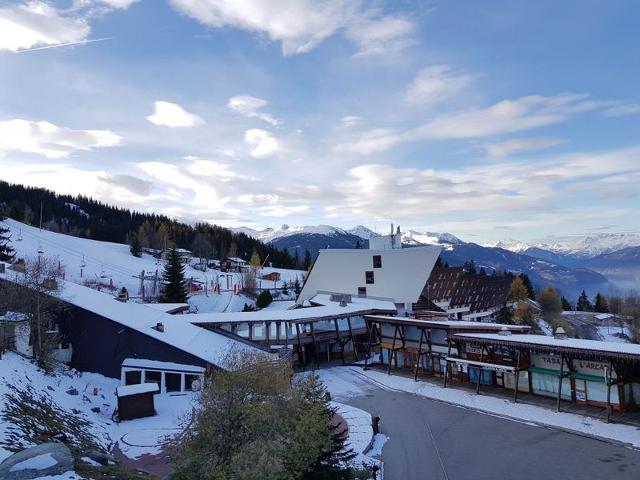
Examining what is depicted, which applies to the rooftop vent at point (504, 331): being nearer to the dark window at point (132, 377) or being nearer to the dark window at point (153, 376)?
the dark window at point (153, 376)

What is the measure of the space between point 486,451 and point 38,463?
18.3 meters

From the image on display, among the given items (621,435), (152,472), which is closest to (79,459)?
(152,472)

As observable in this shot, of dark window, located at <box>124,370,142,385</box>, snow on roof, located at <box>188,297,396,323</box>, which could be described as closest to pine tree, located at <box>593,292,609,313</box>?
snow on roof, located at <box>188,297,396,323</box>

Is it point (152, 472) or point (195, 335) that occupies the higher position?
point (195, 335)

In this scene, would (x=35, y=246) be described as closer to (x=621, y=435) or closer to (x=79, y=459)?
(x=79, y=459)

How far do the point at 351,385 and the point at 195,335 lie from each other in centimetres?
1209

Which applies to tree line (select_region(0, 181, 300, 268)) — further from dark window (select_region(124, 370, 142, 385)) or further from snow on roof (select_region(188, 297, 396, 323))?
dark window (select_region(124, 370, 142, 385))

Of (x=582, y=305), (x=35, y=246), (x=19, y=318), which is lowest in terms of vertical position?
(x=582, y=305)

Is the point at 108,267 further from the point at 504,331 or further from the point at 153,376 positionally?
the point at 504,331

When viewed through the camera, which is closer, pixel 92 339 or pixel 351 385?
pixel 92 339

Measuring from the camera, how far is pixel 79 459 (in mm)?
16047

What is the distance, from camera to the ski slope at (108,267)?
254 feet

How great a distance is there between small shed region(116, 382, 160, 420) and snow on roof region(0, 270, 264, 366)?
4.71 metres

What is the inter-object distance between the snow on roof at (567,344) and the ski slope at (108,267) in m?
47.9
